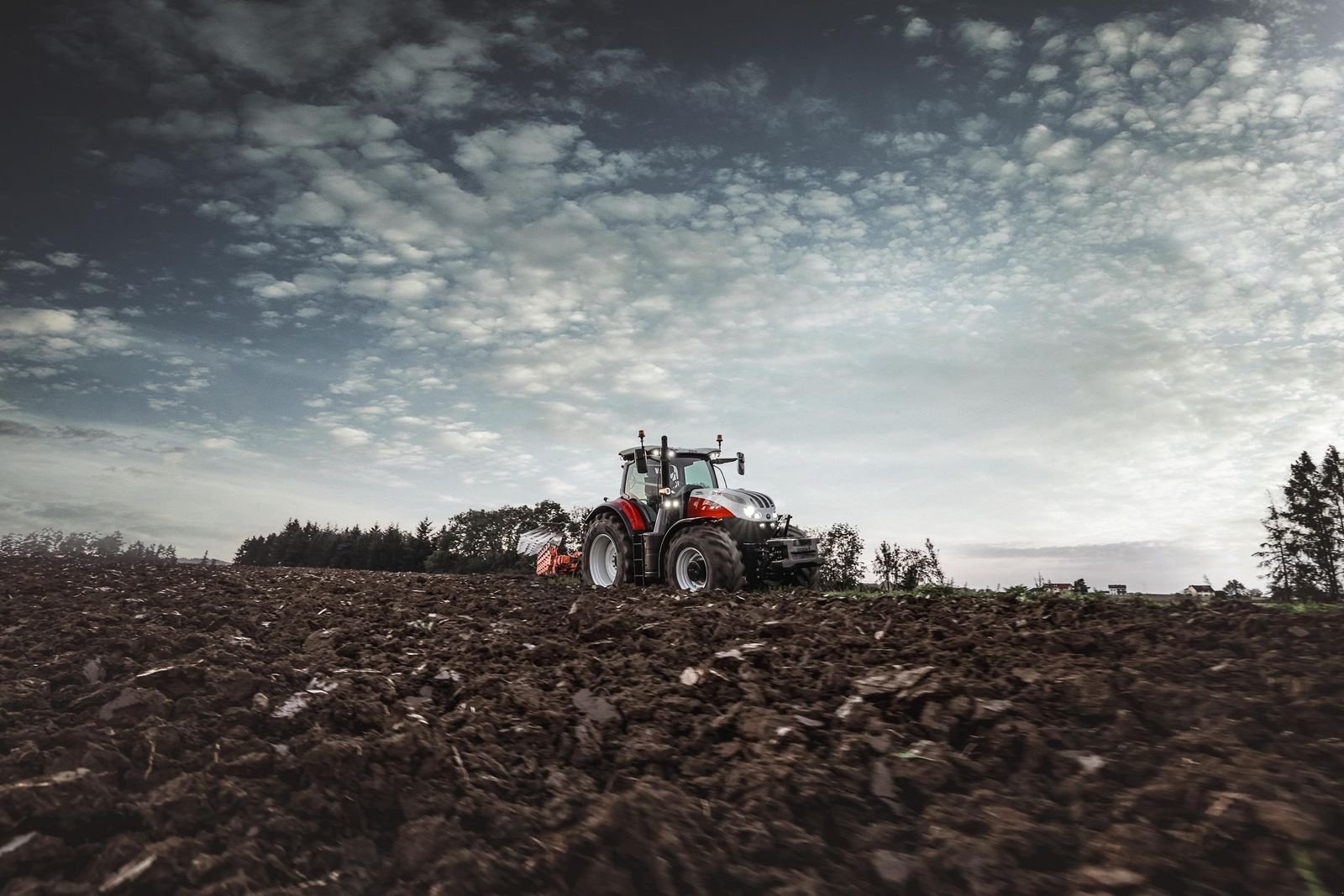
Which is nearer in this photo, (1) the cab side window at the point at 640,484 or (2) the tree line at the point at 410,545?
(1) the cab side window at the point at 640,484

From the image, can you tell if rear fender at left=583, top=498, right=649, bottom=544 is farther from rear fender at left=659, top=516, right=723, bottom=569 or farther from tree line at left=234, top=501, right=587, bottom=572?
tree line at left=234, top=501, right=587, bottom=572

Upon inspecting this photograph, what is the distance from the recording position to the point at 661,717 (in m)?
3.86

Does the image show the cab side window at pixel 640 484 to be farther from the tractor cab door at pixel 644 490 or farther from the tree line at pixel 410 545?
the tree line at pixel 410 545

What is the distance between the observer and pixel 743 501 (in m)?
11.5

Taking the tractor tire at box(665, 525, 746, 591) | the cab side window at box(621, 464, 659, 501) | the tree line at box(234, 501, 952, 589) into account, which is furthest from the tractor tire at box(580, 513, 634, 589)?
the tree line at box(234, 501, 952, 589)

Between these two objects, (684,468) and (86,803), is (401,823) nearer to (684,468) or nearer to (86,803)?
(86,803)

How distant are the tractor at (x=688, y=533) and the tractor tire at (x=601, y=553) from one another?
0.02 meters

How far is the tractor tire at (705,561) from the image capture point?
10.2m

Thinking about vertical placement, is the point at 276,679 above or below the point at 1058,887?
above

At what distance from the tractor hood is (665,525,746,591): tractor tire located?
52cm

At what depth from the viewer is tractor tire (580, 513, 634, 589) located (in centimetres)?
1304

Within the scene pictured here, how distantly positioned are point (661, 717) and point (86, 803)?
2443mm

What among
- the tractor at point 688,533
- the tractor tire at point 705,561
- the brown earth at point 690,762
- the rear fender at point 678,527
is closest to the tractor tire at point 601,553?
the tractor at point 688,533

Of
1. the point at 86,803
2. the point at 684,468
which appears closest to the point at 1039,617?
the point at 86,803
